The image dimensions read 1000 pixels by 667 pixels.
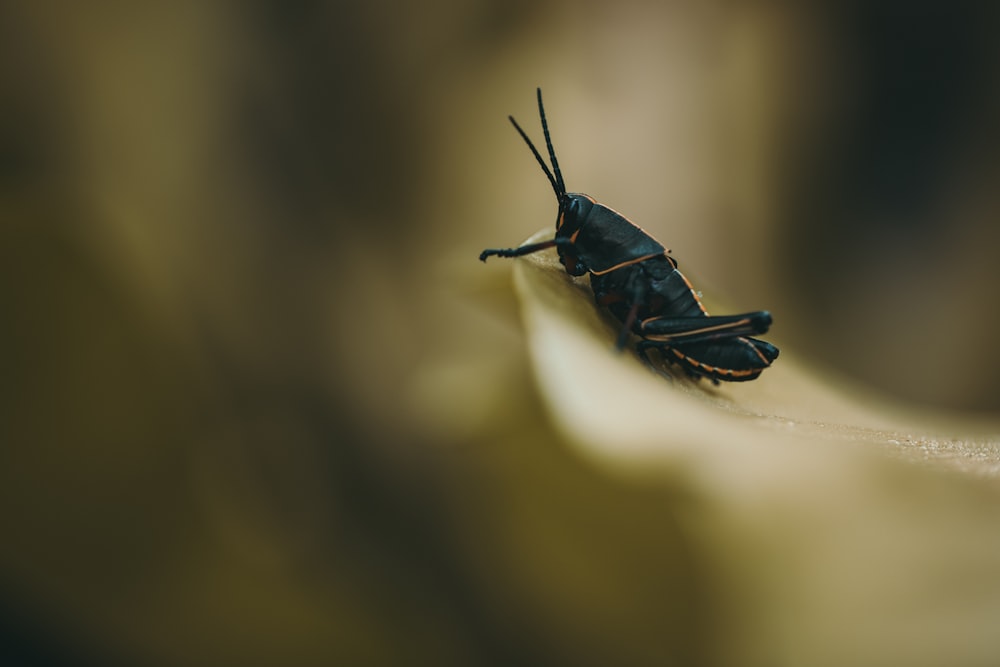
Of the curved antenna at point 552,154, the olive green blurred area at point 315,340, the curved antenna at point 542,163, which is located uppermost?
the curved antenna at point 552,154

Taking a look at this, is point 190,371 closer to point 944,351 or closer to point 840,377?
point 840,377

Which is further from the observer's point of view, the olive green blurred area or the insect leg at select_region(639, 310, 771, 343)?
the insect leg at select_region(639, 310, 771, 343)

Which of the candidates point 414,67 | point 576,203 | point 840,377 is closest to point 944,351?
point 840,377

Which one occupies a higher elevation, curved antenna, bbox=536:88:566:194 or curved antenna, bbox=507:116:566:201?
curved antenna, bbox=536:88:566:194

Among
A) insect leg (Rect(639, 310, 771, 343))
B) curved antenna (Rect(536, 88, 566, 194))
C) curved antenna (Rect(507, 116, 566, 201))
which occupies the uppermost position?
curved antenna (Rect(536, 88, 566, 194))

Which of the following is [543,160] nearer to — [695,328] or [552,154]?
[552,154]

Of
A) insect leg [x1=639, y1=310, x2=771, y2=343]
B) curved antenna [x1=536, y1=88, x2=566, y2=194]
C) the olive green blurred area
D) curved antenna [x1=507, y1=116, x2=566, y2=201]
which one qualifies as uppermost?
curved antenna [x1=536, y1=88, x2=566, y2=194]

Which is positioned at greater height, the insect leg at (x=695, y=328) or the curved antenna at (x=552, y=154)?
the curved antenna at (x=552, y=154)
